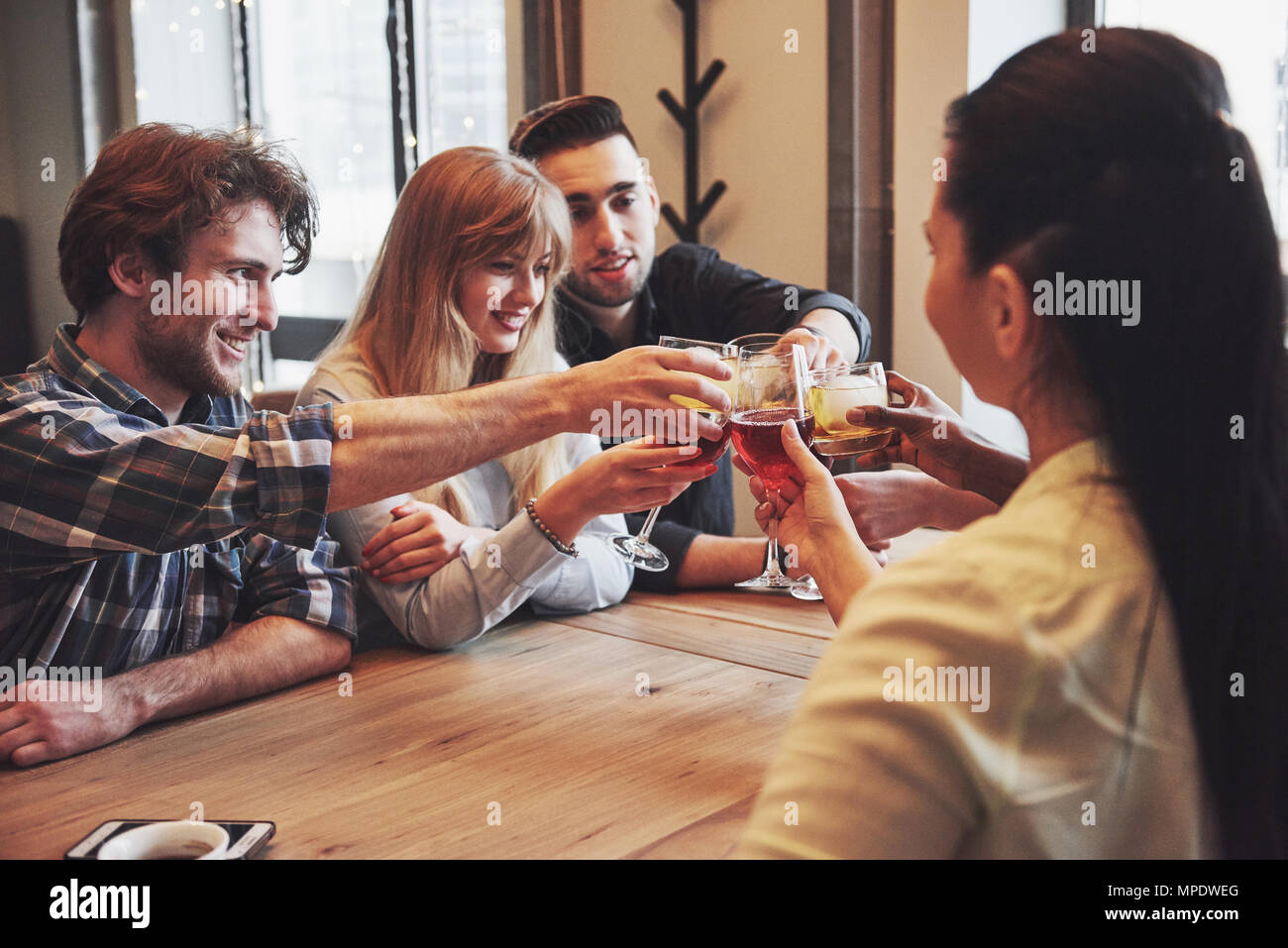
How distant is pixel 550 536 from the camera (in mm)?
1501

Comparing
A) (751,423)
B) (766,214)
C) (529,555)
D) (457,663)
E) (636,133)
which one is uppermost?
(636,133)

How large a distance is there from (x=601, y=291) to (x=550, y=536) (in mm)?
1174

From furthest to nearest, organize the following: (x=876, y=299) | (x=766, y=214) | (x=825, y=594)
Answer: (x=766, y=214) < (x=876, y=299) < (x=825, y=594)

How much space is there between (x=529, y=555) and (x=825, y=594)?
52 cm

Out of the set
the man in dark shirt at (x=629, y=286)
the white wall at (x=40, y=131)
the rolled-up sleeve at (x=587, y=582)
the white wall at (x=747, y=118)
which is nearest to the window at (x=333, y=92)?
the white wall at (x=40, y=131)

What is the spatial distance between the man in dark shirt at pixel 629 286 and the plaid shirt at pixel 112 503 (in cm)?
121

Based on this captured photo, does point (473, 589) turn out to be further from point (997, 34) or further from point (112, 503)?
point (997, 34)

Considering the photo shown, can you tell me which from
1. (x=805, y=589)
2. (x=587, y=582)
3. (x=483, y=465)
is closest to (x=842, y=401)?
(x=805, y=589)

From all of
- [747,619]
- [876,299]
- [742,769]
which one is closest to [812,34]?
[876,299]

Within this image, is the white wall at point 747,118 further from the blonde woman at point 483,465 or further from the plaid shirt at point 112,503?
the plaid shirt at point 112,503

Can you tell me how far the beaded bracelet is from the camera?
1501mm

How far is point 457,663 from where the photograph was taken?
1441 millimetres
